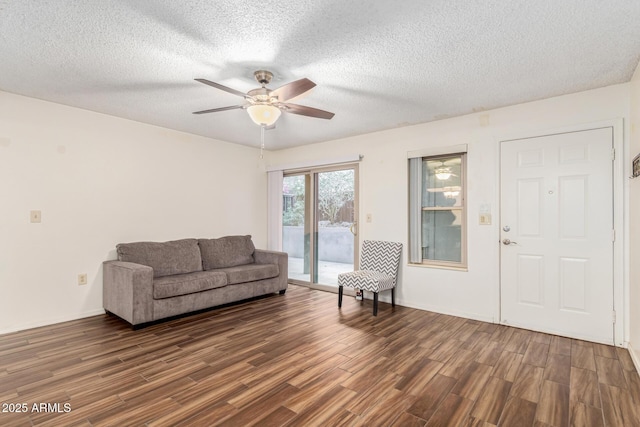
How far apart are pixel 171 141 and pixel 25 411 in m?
3.43

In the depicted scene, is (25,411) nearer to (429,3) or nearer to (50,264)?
(50,264)

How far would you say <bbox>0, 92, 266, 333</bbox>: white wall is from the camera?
10.8ft

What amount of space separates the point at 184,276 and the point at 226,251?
949mm

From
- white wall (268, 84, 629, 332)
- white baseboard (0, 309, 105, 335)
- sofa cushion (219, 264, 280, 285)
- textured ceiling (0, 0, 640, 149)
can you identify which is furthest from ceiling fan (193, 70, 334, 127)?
white baseboard (0, 309, 105, 335)

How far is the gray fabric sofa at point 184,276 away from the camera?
11.2 feet

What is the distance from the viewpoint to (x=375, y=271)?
4355 mm

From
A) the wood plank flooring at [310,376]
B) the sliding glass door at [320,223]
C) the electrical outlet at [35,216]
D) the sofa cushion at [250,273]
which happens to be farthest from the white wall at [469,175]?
the electrical outlet at [35,216]

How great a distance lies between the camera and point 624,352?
281 centimetres

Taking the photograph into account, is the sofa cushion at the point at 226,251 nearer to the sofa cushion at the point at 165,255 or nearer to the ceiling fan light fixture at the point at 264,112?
the sofa cushion at the point at 165,255

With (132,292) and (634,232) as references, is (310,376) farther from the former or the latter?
(634,232)

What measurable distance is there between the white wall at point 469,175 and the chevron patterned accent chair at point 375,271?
14 cm

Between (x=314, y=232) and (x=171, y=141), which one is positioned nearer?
(x=171, y=141)

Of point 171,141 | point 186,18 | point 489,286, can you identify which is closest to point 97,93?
point 171,141

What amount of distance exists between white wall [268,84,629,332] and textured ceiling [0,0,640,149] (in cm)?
21
